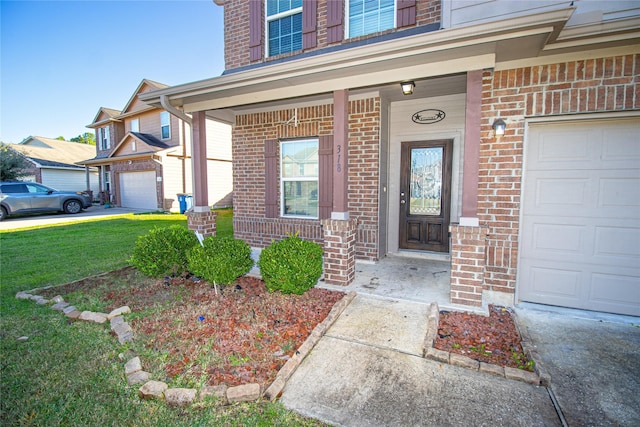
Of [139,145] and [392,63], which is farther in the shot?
[139,145]

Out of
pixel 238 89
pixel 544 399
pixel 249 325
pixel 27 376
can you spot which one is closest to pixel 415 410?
pixel 544 399

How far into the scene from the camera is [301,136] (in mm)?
5754

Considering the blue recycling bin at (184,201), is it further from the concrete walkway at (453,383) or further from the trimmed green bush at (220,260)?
the concrete walkway at (453,383)

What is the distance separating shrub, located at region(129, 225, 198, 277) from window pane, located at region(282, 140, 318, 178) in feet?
7.85

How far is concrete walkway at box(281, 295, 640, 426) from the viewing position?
1894 millimetres

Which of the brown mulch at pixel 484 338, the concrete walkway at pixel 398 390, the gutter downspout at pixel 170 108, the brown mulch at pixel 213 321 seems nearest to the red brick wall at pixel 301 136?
the gutter downspout at pixel 170 108

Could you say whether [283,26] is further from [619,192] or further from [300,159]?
[619,192]

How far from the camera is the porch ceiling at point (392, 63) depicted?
2.84m

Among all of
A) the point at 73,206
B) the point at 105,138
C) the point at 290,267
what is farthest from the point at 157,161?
the point at 290,267

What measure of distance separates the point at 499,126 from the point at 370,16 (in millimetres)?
2963

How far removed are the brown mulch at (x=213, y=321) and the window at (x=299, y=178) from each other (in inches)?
79.2

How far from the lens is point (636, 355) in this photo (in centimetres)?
255

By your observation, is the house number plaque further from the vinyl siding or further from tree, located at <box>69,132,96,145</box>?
tree, located at <box>69,132,96,145</box>

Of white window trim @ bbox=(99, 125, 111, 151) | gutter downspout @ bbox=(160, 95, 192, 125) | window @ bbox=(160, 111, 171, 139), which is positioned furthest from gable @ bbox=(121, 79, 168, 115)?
gutter downspout @ bbox=(160, 95, 192, 125)
